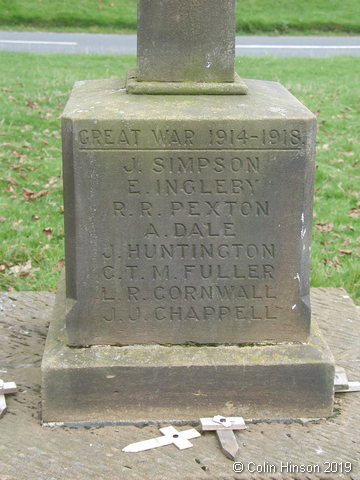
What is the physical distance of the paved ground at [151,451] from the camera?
323 centimetres

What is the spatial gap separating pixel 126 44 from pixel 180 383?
1324 centimetres

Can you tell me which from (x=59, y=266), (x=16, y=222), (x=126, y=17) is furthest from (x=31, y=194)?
(x=126, y=17)

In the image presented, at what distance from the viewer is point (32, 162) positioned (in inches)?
307

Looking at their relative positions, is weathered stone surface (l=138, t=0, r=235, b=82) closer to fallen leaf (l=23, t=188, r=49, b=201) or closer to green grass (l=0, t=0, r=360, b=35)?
fallen leaf (l=23, t=188, r=49, b=201)

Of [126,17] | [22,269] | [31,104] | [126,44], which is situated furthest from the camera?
[126,17]

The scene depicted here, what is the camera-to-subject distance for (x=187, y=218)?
11.8ft

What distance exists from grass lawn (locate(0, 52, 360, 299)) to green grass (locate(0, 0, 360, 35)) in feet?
16.1

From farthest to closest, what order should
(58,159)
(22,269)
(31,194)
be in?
(58,159), (31,194), (22,269)

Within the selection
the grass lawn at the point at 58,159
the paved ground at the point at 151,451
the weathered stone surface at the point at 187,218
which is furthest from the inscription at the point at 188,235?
the grass lawn at the point at 58,159

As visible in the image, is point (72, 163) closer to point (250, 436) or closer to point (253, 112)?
point (253, 112)

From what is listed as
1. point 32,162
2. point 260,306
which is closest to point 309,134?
point 260,306

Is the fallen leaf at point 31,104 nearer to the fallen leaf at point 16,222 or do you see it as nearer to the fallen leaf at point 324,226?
the fallen leaf at point 16,222

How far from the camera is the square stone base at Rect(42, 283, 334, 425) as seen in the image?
11.8 feet

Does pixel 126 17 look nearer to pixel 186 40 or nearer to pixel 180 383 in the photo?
pixel 186 40
